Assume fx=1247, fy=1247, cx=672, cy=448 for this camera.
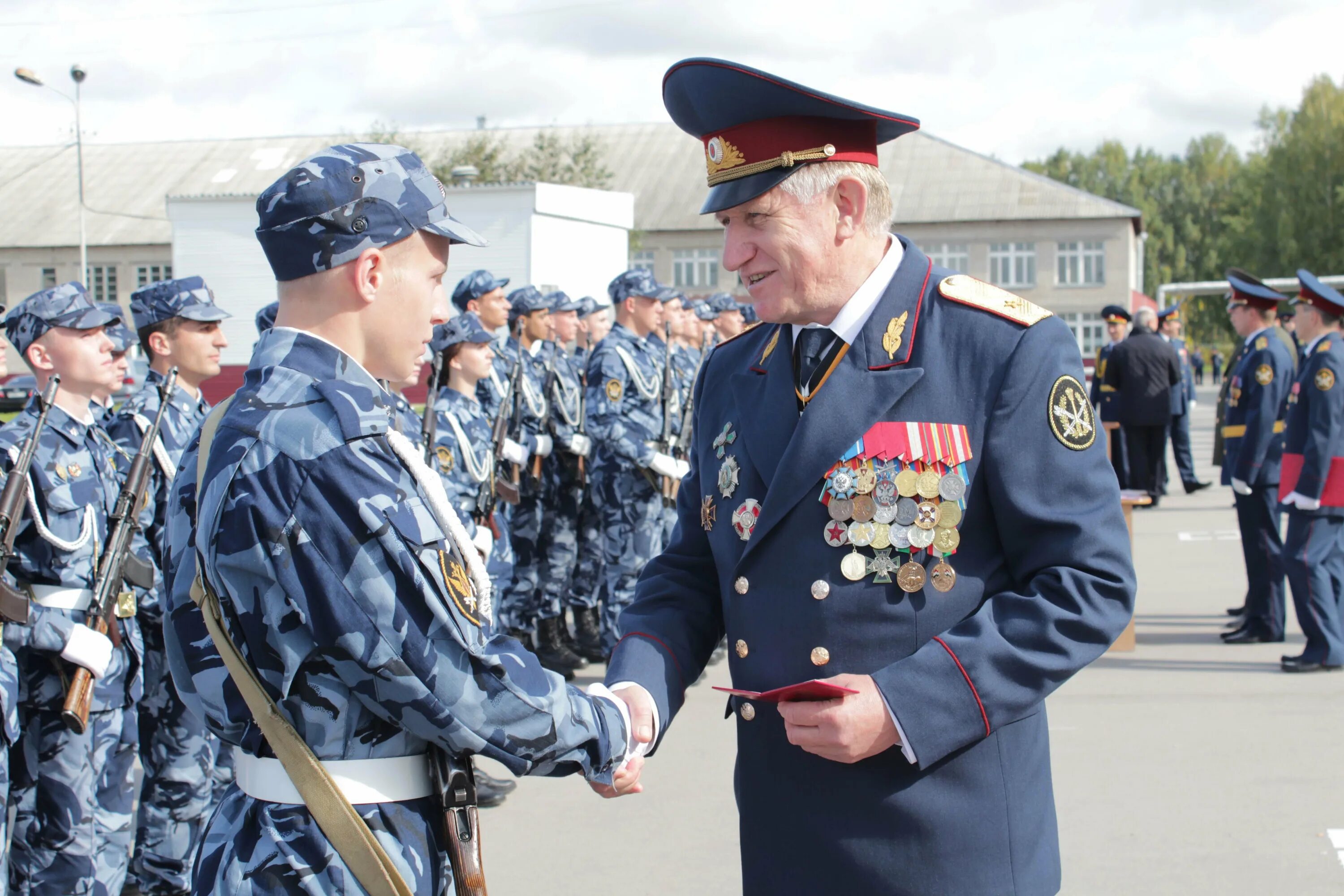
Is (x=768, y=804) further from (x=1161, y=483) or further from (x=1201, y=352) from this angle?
(x=1201, y=352)

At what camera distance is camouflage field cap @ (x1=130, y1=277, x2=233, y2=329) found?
203 inches

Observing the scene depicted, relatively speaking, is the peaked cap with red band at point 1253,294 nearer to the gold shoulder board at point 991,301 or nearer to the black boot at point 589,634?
the black boot at point 589,634

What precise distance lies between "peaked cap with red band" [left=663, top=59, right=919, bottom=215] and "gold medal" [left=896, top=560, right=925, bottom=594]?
0.73 meters

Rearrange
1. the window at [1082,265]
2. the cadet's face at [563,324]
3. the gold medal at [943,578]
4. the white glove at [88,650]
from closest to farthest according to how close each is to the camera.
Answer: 1. the gold medal at [943,578]
2. the white glove at [88,650]
3. the cadet's face at [563,324]
4. the window at [1082,265]

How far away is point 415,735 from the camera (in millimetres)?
1944

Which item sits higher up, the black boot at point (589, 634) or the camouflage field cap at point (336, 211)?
the camouflage field cap at point (336, 211)

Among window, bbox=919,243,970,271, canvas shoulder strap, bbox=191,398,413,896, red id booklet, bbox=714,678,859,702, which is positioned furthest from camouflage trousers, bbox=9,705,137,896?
window, bbox=919,243,970,271

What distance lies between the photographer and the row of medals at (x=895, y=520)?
2.15 meters

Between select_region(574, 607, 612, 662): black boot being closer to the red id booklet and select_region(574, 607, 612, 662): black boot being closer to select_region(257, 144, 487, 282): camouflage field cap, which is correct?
the red id booklet

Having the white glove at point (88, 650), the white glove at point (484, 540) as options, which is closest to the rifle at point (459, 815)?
the white glove at point (88, 650)

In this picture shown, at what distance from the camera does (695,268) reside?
50031 millimetres

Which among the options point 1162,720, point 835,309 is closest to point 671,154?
point 1162,720

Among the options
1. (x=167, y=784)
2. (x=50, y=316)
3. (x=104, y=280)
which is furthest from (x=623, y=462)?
(x=104, y=280)

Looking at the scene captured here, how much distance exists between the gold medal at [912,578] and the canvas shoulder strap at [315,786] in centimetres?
95
